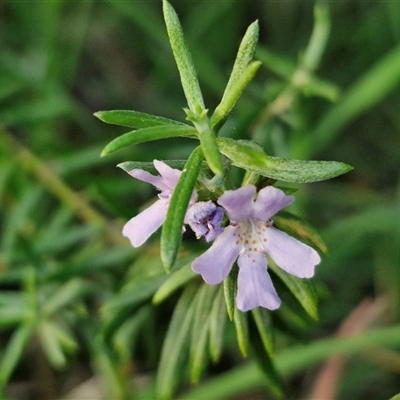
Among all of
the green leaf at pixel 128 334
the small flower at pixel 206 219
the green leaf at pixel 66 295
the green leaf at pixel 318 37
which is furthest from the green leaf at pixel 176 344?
the green leaf at pixel 318 37

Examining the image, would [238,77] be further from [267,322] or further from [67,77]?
[67,77]

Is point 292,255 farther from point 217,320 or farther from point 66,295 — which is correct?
point 66,295

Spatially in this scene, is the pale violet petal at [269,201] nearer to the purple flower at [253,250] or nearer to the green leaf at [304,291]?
the purple flower at [253,250]

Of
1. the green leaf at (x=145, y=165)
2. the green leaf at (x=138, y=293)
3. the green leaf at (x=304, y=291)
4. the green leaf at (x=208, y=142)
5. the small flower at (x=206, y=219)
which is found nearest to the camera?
the green leaf at (x=208, y=142)

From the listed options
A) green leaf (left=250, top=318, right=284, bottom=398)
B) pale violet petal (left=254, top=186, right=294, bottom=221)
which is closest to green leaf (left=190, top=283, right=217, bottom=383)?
green leaf (left=250, top=318, right=284, bottom=398)

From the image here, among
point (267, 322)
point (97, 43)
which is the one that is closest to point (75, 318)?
point (267, 322)

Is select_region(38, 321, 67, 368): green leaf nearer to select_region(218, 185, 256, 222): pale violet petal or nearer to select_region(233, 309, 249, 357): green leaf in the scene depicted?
select_region(233, 309, 249, 357): green leaf
